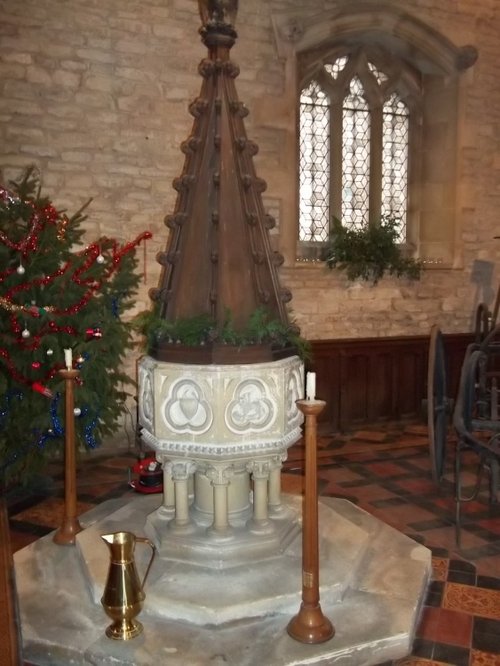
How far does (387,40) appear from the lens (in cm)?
688

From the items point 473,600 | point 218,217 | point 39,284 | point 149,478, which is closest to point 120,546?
point 218,217

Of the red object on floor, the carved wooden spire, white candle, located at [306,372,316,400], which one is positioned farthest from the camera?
the red object on floor

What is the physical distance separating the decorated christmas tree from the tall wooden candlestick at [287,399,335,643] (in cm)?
216

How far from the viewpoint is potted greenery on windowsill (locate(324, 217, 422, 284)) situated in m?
6.36


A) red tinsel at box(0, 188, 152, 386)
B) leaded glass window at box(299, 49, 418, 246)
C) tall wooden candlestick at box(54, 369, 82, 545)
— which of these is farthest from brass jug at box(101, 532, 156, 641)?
leaded glass window at box(299, 49, 418, 246)

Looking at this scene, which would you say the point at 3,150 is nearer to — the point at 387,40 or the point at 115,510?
the point at 115,510

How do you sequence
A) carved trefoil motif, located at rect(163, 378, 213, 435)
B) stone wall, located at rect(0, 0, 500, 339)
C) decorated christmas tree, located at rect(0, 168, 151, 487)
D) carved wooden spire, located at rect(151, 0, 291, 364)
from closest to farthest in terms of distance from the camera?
carved trefoil motif, located at rect(163, 378, 213, 435)
carved wooden spire, located at rect(151, 0, 291, 364)
decorated christmas tree, located at rect(0, 168, 151, 487)
stone wall, located at rect(0, 0, 500, 339)

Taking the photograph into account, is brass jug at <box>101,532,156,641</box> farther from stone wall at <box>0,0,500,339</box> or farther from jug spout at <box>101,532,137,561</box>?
stone wall at <box>0,0,500,339</box>

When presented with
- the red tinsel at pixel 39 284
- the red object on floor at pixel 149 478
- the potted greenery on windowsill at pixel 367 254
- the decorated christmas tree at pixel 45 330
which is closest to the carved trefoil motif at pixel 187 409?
the red tinsel at pixel 39 284

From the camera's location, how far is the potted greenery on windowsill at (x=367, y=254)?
636 cm

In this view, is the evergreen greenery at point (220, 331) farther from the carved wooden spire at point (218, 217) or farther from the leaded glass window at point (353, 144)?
the leaded glass window at point (353, 144)

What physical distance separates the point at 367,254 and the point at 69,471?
4180mm

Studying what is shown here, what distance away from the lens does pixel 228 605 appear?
2596mm

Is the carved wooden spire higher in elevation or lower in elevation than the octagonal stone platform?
higher
